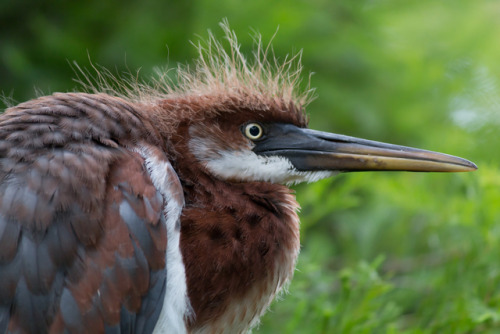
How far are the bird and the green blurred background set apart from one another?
60 cm

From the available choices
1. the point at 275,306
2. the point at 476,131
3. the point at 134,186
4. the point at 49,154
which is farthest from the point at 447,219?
the point at 49,154

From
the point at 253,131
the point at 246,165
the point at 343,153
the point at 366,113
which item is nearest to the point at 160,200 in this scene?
the point at 246,165

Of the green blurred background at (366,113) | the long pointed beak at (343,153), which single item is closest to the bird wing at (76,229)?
the long pointed beak at (343,153)

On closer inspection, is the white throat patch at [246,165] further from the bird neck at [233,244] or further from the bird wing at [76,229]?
the bird wing at [76,229]

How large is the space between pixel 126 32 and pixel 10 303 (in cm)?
226

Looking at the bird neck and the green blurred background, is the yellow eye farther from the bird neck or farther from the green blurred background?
the green blurred background

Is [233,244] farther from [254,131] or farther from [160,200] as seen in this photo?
[254,131]

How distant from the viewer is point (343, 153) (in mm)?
2721

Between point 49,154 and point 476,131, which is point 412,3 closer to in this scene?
point 476,131

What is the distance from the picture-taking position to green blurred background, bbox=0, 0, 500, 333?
11.1 ft

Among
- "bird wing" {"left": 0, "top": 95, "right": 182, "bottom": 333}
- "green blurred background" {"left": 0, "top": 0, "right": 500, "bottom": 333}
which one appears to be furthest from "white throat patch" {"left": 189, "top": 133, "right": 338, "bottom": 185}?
"green blurred background" {"left": 0, "top": 0, "right": 500, "bottom": 333}

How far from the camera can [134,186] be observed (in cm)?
234

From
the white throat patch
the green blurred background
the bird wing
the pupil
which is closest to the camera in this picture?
the bird wing

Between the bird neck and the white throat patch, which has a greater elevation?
the white throat patch
